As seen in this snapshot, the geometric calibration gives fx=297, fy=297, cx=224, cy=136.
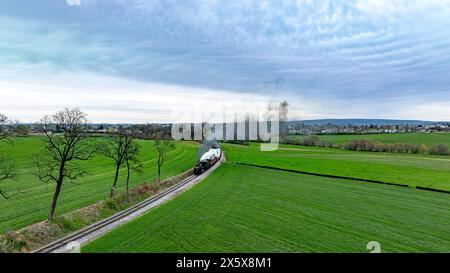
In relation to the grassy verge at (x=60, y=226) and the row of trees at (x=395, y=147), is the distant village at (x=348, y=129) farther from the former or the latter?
the grassy verge at (x=60, y=226)

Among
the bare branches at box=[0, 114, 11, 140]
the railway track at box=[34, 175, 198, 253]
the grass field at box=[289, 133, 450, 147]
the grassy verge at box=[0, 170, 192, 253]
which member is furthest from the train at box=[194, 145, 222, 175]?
the grass field at box=[289, 133, 450, 147]

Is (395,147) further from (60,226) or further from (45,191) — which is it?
(60,226)

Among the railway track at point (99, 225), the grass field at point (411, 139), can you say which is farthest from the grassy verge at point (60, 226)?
the grass field at point (411, 139)

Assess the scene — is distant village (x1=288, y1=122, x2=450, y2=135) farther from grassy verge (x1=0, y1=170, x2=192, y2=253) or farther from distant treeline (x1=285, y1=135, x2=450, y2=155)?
grassy verge (x1=0, y1=170, x2=192, y2=253)
